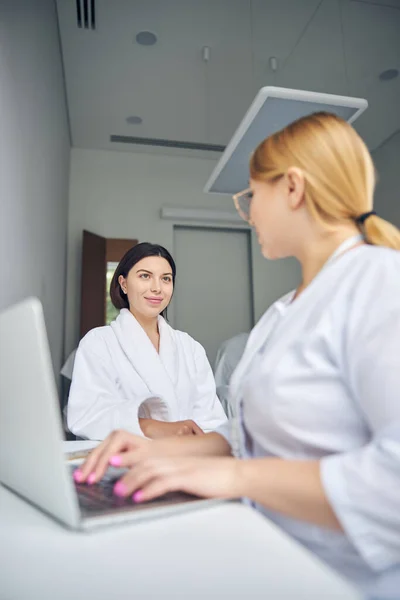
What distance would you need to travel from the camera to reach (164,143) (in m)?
5.19

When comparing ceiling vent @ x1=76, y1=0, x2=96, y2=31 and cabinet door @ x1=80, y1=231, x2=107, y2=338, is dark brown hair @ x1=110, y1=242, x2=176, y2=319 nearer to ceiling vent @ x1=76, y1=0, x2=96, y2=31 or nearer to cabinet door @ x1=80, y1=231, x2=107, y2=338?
ceiling vent @ x1=76, y1=0, x2=96, y2=31

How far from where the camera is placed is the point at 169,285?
80.5 inches

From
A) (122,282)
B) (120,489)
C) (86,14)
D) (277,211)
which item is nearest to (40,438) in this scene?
(120,489)

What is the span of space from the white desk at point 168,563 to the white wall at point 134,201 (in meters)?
4.51

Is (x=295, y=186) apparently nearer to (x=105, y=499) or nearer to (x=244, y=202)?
(x=244, y=202)

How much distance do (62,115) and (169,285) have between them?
268cm

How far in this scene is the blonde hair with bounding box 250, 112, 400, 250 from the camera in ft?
2.58

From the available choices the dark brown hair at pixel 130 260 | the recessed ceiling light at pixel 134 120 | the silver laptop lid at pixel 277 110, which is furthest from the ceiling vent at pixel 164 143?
the dark brown hair at pixel 130 260

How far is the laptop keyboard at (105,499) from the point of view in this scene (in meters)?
0.61

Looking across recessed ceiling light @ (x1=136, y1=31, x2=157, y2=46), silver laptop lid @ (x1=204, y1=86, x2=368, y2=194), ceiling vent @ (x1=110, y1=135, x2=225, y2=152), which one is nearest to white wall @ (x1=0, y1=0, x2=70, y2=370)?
recessed ceiling light @ (x1=136, y1=31, x2=157, y2=46)

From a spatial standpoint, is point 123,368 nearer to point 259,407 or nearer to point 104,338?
point 104,338

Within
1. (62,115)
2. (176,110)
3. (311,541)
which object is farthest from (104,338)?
(176,110)

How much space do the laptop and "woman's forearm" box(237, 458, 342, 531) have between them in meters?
0.07

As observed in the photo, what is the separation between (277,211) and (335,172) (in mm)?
125
